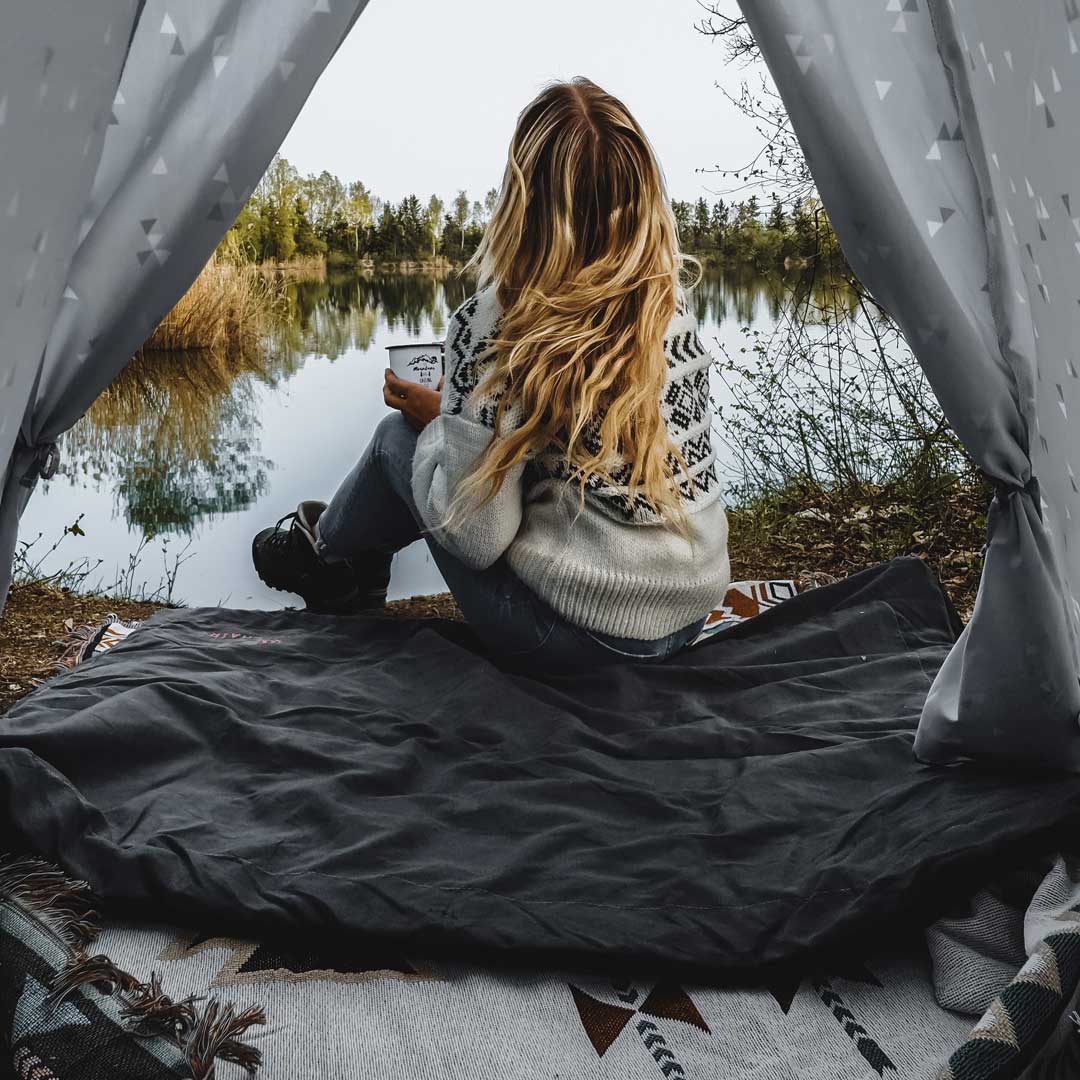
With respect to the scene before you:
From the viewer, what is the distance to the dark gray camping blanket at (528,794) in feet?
4.05

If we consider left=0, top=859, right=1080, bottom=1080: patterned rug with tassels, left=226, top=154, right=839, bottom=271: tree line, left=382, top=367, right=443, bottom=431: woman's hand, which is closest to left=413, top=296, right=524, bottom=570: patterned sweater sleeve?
left=382, top=367, right=443, bottom=431: woman's hand

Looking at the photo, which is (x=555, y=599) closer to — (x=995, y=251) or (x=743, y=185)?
(x=995, y=251)

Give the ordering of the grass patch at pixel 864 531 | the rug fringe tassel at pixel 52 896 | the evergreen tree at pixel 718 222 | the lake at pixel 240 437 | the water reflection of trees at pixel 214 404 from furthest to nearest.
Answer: the water reflection of trees at pixel 214 404 < the evergreen tree at pixel 718 222 < the lake at pixel 240 437 < the grass patch at pixel 864 531 < the rug fringe tassel at pixel 52 896

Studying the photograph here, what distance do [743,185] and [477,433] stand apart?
89.4 inches

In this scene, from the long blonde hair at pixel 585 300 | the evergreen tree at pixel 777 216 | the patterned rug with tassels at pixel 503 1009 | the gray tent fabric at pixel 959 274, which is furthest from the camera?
the evergreen tree at pixel 777 216

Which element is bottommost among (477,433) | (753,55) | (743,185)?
(477,433)

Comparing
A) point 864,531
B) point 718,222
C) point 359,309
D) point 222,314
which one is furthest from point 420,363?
point 359,309

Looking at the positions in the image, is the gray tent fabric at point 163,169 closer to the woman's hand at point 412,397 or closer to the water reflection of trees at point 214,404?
the woman's hand at point 412,397

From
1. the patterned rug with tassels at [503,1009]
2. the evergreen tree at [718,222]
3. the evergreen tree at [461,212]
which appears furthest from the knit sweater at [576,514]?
the evergreen tree at [461,212]

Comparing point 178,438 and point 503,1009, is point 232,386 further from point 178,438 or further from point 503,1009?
point 503,1009

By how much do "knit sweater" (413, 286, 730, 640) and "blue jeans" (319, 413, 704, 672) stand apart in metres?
0.03

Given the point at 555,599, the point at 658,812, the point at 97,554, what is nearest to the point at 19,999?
the point at 658,812

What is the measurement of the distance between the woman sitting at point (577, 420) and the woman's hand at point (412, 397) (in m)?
0.05

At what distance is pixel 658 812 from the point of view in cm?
146
